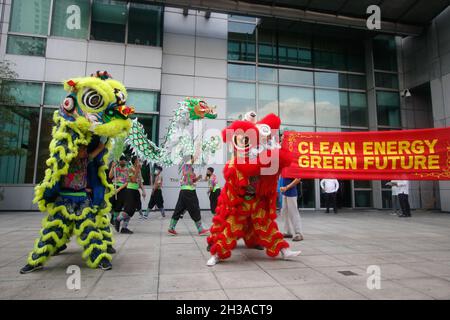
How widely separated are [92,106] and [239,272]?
2.66 m

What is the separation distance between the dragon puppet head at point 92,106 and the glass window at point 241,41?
9768mm

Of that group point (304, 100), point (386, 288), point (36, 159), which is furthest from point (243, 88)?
point (386, 288)

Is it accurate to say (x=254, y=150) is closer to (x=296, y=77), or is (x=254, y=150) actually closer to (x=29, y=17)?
(x=296, y=77)

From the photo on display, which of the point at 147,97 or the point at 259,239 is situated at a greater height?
the point at 147,97

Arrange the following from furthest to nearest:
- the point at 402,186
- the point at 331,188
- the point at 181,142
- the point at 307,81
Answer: the point at 307,81, the point at 331,188, the point at 402,186, the point at 181,142

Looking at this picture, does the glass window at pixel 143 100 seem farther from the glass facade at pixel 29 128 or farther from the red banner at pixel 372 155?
the red banner at pixel 372 155

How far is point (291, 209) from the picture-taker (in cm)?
543

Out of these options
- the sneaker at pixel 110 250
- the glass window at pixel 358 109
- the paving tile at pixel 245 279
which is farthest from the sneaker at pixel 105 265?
the glass window at pixel 358 109

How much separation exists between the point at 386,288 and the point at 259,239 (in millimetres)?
1539

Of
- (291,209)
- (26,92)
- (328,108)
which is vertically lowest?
(291,209)

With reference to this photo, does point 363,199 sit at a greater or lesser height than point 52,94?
lesser

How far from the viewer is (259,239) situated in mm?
3762

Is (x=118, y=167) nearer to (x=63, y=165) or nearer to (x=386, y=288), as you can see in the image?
(x=63, y=165)

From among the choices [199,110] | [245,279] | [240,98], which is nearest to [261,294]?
[245,279]
